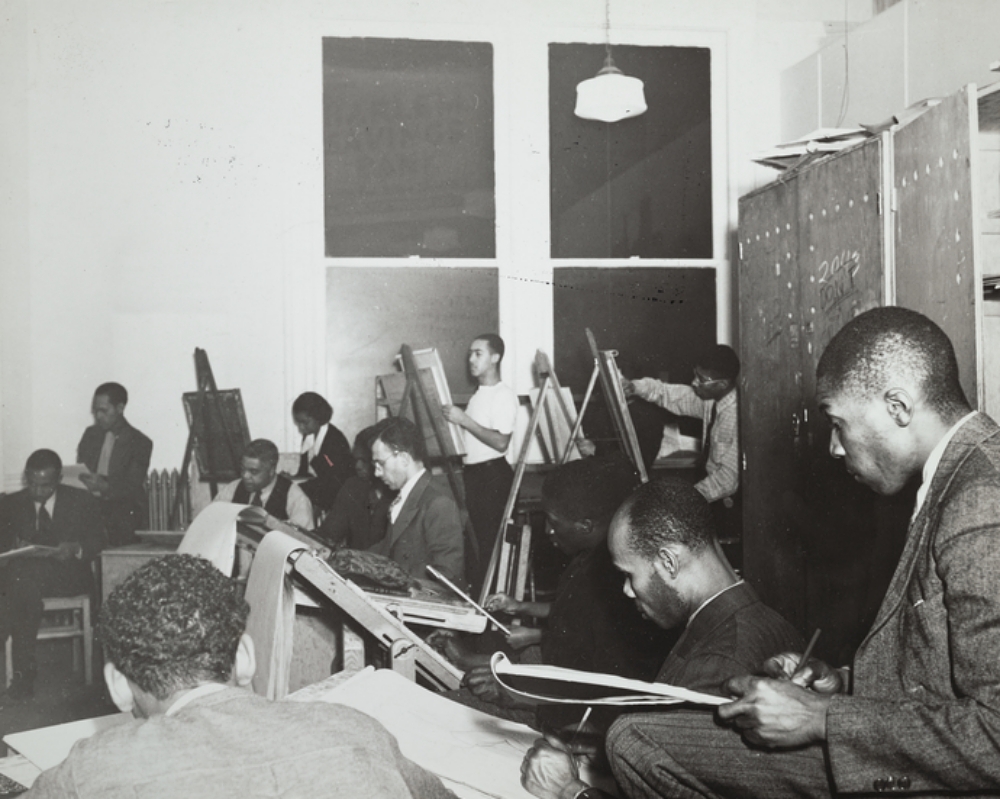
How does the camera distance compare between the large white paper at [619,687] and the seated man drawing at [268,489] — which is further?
the seated man drawing at [268,489]

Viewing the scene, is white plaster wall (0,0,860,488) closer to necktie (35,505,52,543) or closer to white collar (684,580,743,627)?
necktie (35,505,52,543)

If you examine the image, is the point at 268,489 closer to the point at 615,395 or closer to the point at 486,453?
the point at 486,453

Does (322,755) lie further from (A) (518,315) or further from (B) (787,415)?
(A) (518,315)

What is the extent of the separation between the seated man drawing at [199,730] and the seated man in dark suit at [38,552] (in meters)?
3.71

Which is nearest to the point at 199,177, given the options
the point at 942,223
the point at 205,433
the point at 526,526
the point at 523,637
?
the point at 205,433

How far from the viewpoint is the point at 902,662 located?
1.50m

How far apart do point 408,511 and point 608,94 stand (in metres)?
3.19

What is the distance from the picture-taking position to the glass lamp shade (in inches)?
224

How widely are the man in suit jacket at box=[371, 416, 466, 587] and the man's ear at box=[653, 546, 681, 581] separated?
183cm

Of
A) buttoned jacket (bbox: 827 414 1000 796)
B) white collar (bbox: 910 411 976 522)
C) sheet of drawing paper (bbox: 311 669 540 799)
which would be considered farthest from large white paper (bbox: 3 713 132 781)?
white collar (bbox: 910 411 976 522)

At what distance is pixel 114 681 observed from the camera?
1.50m

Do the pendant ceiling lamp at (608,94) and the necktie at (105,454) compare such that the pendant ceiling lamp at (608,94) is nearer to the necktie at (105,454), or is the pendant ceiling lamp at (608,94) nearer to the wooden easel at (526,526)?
the wooden easel at (526,526)

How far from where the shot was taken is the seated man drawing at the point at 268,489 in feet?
16.7

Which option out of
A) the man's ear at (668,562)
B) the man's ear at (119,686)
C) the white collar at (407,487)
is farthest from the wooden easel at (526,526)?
the man's ear at (119,686)
